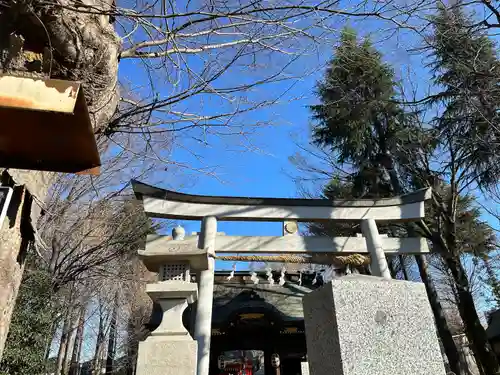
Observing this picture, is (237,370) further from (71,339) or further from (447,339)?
(447,339)

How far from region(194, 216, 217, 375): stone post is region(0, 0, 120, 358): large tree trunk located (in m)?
3.71

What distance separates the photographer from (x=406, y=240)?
27.4 ft

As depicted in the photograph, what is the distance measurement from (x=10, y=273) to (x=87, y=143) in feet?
2.87

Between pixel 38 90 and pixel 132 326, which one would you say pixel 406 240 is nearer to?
pixel 38 90

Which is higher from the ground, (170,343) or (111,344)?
(111,344)

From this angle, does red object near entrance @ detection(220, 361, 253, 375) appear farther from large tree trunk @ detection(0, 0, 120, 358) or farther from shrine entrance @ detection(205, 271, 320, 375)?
large tree trunk @ detection(0, 0, 120, 358)

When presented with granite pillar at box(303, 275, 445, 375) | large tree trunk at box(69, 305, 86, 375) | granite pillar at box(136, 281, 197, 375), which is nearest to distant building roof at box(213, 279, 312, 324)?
granite pillar at box(136, 281, 197, 375)

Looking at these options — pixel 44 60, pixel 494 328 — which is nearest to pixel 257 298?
pixel 494 328

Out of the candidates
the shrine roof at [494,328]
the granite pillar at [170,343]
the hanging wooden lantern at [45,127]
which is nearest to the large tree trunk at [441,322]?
the shrine roof at [494,328]

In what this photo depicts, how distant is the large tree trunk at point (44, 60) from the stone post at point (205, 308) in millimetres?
3705

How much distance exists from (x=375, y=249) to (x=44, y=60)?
7.00 meters

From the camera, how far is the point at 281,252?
8.04 meters

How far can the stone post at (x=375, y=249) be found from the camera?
293 inches

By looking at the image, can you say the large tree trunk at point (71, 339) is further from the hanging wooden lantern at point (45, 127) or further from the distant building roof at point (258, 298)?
the hanging wooden lantern at point (45, 127)
